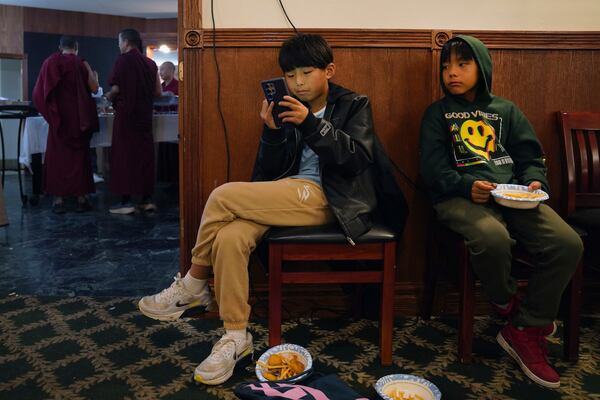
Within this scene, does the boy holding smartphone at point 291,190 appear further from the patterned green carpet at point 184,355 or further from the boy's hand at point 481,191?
the boy's hand at point 481,191

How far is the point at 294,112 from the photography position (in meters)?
1.77

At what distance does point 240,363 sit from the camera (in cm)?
180

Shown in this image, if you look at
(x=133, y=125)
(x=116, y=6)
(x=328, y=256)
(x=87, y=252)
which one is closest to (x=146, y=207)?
(x=133, y=125)

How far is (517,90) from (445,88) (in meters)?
0.38

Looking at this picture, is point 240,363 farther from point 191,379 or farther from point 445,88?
point 445,88

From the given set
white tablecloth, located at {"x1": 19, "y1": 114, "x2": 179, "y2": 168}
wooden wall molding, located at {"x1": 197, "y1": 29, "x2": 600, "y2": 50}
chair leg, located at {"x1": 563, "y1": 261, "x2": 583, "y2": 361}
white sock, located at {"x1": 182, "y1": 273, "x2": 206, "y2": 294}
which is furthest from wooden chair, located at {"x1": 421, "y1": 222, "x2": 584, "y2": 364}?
white tablecloth, located at {"x1": 19, "y1": 114, "x2": 179, "y2": 168}

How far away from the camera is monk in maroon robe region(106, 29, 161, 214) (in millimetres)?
4551

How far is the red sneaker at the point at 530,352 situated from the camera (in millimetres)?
1742

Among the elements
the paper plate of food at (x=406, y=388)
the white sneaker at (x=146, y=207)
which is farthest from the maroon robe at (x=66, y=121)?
the paper plate of food at (x=406, y=388)

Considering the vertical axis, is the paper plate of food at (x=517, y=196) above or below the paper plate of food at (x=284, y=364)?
above

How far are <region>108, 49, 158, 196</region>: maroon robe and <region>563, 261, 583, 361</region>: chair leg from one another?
11.5 feet

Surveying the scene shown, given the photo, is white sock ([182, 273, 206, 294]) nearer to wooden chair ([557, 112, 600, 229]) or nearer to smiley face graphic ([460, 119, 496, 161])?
smiley face graphic ([460, 119, 496, 161])

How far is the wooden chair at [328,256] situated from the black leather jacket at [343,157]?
5 cm

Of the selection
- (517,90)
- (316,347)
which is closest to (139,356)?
(316,347)
